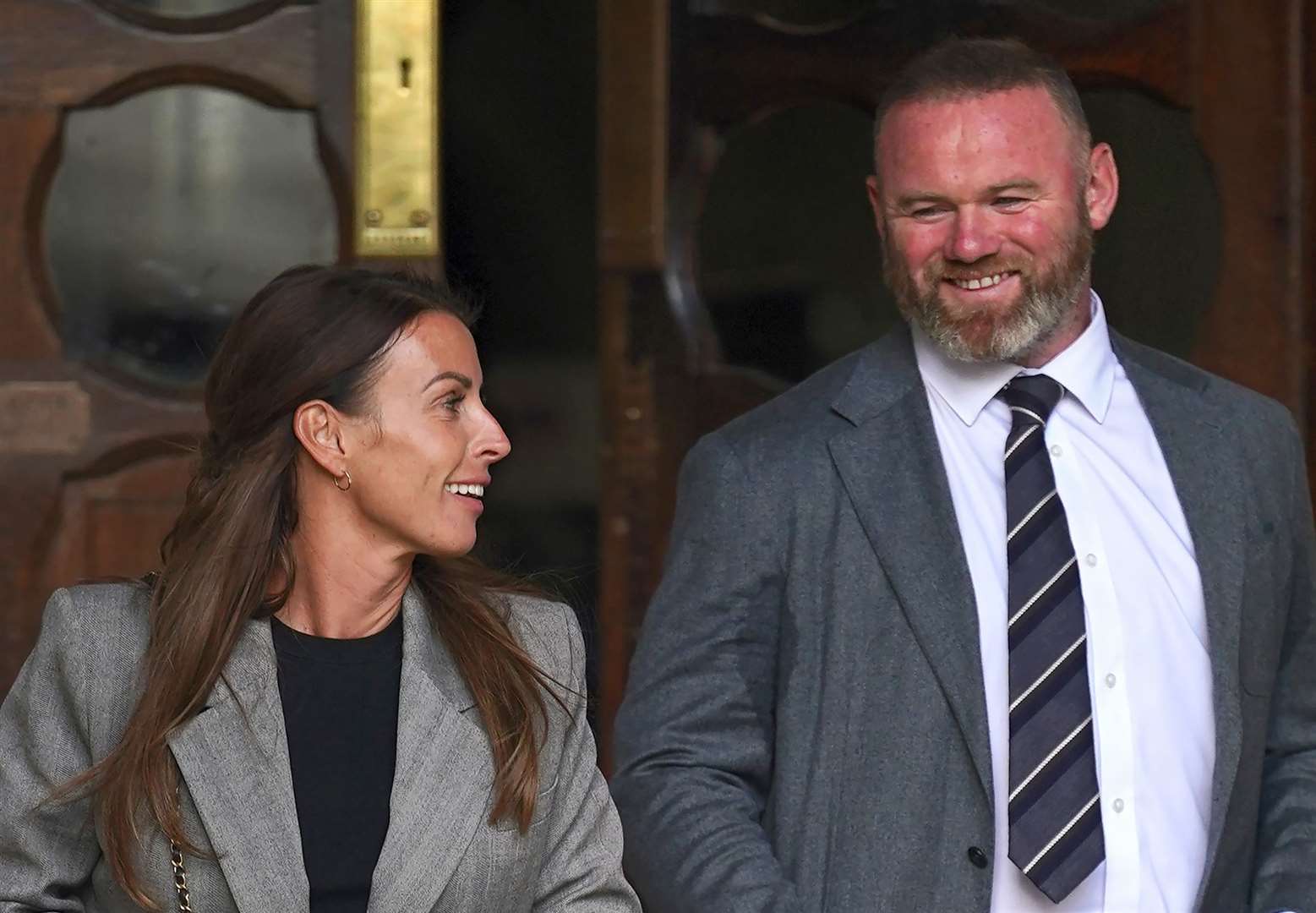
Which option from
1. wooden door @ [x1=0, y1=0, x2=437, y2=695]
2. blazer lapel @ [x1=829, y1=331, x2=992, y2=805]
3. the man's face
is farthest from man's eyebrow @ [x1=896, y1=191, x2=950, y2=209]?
wooden door @ [x1=0, y1=0, x2=437, y2=695]

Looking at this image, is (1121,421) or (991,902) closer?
(991,902)

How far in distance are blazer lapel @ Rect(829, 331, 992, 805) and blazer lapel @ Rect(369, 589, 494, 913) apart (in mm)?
565

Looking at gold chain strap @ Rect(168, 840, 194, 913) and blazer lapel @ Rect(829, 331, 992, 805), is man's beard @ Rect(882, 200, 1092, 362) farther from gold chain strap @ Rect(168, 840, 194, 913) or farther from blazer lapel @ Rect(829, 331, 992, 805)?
gold chain strap @ Rect(168, 840, 194, 913)

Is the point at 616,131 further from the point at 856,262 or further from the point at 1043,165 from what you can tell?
the point at 1043,165

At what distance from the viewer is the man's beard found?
2.82 m

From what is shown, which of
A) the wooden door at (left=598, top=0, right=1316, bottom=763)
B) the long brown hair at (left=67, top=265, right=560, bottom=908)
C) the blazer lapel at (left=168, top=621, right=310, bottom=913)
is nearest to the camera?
the blazer lapel at (left=168, top=621, right=310, bottom=913)

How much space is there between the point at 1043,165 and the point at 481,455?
32.1 inches

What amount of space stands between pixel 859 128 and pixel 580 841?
69.1 inches

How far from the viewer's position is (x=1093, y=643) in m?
2.78

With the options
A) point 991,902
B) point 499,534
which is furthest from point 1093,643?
point 499,534

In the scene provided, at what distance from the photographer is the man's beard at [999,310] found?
2.82 meters

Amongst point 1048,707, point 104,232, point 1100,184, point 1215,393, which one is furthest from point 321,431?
point 104,232

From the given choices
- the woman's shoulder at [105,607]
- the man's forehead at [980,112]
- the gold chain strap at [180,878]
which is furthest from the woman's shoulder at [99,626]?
the man's forehead at [980,112]

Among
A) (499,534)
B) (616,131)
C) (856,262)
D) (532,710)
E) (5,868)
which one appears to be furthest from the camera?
(499,534)
